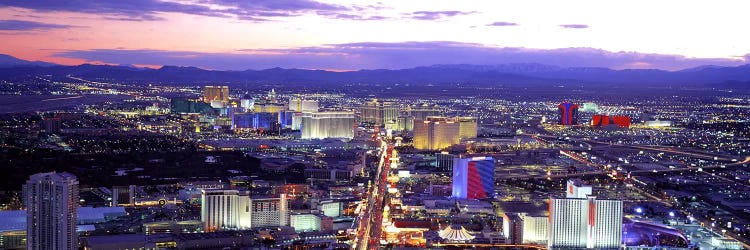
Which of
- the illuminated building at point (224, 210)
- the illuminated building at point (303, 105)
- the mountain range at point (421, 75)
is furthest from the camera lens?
the mountain range at point (421, 75)

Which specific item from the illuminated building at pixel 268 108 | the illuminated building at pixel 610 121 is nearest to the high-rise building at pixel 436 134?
the illuminated building at pixel 610 121

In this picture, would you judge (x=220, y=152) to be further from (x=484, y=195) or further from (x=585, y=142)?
(x=585, y=142)

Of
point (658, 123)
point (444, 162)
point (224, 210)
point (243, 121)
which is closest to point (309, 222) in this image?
point (224, 210)

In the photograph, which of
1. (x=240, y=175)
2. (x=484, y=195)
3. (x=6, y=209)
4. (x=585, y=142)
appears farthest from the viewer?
(x=585, y=142)

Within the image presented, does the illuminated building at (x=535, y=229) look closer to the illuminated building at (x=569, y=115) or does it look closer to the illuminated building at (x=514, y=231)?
the illuminated building at (x=514, y=231)

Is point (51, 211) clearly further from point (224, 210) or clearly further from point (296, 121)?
point (296, 121)

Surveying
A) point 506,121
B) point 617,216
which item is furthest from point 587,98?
point 617,216

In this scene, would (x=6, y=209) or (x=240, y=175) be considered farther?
(x=240, y=175)
